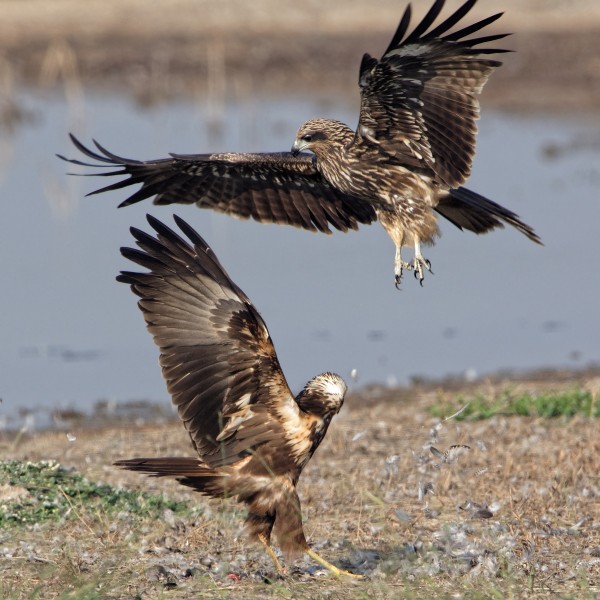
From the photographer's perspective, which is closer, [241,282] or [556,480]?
[556,480]

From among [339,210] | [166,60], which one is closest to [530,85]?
[166,60]

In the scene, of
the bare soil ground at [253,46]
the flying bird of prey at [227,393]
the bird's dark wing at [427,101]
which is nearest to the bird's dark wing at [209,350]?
the flying bird of prey at [227,393]

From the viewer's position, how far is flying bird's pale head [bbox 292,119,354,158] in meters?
7.88

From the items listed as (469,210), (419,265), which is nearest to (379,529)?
(419,265)

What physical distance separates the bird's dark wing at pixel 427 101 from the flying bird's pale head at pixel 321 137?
28cm

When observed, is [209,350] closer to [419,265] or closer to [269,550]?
[269,550]

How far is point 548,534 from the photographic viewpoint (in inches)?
255

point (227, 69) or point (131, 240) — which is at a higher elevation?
point (227, 69)

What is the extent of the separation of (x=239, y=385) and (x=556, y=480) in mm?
2225

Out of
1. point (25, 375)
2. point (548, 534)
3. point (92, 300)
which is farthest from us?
point (92, 300)

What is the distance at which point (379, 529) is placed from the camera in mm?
6660

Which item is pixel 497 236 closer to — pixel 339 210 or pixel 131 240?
pixel 131 240

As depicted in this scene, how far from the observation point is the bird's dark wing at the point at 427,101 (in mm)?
7164

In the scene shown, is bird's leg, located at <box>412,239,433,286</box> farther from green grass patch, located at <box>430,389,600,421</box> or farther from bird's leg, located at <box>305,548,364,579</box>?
green grass patch, located at <box>430,389,600,421</box>
